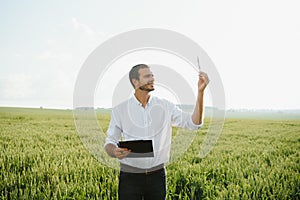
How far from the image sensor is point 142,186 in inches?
112

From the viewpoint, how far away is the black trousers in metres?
2.83

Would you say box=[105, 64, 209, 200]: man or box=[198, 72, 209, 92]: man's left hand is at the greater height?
box=[198, 72, 209, 92]: man's left hand

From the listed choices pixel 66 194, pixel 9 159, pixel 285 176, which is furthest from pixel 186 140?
pixel 9 159

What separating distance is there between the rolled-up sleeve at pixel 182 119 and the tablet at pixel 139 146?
0.46m

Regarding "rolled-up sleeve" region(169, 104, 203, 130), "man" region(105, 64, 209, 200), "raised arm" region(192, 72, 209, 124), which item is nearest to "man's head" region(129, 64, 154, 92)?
"man" region(105, 64, 209, 200)

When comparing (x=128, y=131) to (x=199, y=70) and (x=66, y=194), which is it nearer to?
(x=199, y=70)

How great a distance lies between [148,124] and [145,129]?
6 centimetres

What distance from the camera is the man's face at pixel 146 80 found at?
2854 mm

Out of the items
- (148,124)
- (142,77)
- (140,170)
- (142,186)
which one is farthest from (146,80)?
(142,186)

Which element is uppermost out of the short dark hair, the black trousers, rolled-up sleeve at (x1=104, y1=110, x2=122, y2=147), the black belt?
the short dark hair

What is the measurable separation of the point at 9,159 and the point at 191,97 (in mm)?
4990

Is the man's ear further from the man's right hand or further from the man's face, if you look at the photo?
the man's right hand

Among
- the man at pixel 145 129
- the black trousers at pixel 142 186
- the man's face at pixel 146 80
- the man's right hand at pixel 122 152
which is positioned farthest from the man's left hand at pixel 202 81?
the black trousers at pixel 142 186

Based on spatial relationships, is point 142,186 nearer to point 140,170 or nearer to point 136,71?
point 140,170
